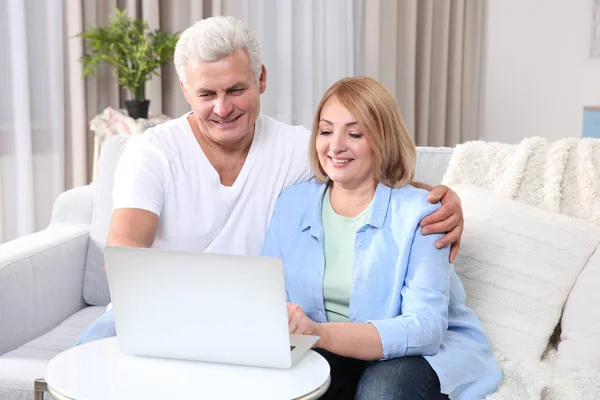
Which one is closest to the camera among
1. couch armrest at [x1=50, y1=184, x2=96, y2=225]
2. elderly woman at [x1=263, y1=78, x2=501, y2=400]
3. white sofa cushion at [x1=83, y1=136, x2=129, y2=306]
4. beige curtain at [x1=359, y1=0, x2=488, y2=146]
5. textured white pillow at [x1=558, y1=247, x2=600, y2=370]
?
elderly woman at [x1=263, y1=78, x2=501, y2=400]

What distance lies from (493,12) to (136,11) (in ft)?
9.50

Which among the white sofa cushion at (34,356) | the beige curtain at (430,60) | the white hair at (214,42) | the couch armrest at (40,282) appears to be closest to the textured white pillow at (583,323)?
the white hair at (214,42)

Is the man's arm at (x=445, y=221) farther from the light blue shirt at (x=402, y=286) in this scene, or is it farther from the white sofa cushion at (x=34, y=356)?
the white sofa cushion at (x=34, y=356)

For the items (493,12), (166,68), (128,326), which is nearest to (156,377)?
(128,326)

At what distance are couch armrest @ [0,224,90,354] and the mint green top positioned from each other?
775 millimetres

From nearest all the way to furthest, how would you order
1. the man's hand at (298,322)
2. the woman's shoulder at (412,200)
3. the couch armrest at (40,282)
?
1. the man's hand at (298,322)
2. the woman's shoulder at (412,200)
3. the couch armrest at (40,282)

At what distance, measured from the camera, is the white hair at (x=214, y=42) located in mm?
1547

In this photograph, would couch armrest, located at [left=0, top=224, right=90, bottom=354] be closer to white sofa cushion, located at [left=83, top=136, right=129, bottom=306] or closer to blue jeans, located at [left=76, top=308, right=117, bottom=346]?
white sofa cushion, located at [left=83, top=136, right=129, bottom=306]

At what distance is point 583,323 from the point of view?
62.4 inches

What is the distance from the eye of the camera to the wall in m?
5.09

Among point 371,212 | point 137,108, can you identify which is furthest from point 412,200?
point 137,108

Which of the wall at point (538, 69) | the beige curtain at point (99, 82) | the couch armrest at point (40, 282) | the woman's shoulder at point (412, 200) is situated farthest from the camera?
the wall at point (538, 69)

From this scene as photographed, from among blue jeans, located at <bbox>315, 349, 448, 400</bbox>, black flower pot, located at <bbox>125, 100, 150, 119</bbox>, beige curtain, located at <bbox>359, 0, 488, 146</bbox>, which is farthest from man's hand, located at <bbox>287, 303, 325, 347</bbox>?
beige curtain, located at <bbox>359, 0, 488, 146</bbox>

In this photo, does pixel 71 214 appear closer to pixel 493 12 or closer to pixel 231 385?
pixel 231 385
